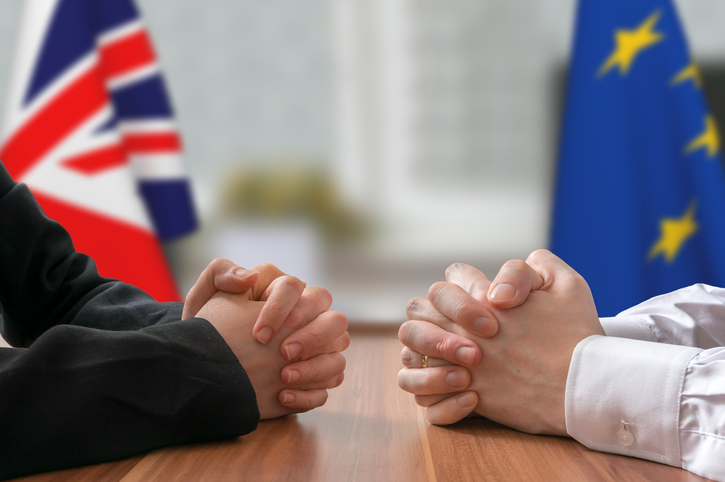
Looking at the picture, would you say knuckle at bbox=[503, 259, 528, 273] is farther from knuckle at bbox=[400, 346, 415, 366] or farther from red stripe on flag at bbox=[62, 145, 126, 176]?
red stripe on flag at bbox=[62, 145, 126, 176]

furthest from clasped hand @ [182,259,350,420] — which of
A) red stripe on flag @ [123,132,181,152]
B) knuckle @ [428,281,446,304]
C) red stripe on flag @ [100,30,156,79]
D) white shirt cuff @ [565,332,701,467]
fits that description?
red stripe on flag @ [100,30,156,79]

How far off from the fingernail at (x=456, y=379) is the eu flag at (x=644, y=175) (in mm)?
1396

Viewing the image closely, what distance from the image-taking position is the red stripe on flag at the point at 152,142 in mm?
2090

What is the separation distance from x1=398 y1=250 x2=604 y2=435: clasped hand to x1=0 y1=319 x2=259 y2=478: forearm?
0.64 ft

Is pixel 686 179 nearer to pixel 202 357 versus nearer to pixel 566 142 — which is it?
pixel 566 142

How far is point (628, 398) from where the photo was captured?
1.66ft

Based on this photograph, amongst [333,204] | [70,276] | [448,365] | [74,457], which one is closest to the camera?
[74,457]

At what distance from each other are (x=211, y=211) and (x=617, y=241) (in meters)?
1.44

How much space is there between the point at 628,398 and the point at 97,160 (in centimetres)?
192

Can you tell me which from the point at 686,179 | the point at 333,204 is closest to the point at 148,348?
the point at 333,204

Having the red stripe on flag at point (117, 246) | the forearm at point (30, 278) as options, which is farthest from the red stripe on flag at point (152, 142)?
the forearm at point (30, 278)

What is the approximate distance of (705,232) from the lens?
183 cm

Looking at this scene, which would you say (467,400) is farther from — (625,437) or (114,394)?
(114,394)

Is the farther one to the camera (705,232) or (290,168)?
(290,168)
